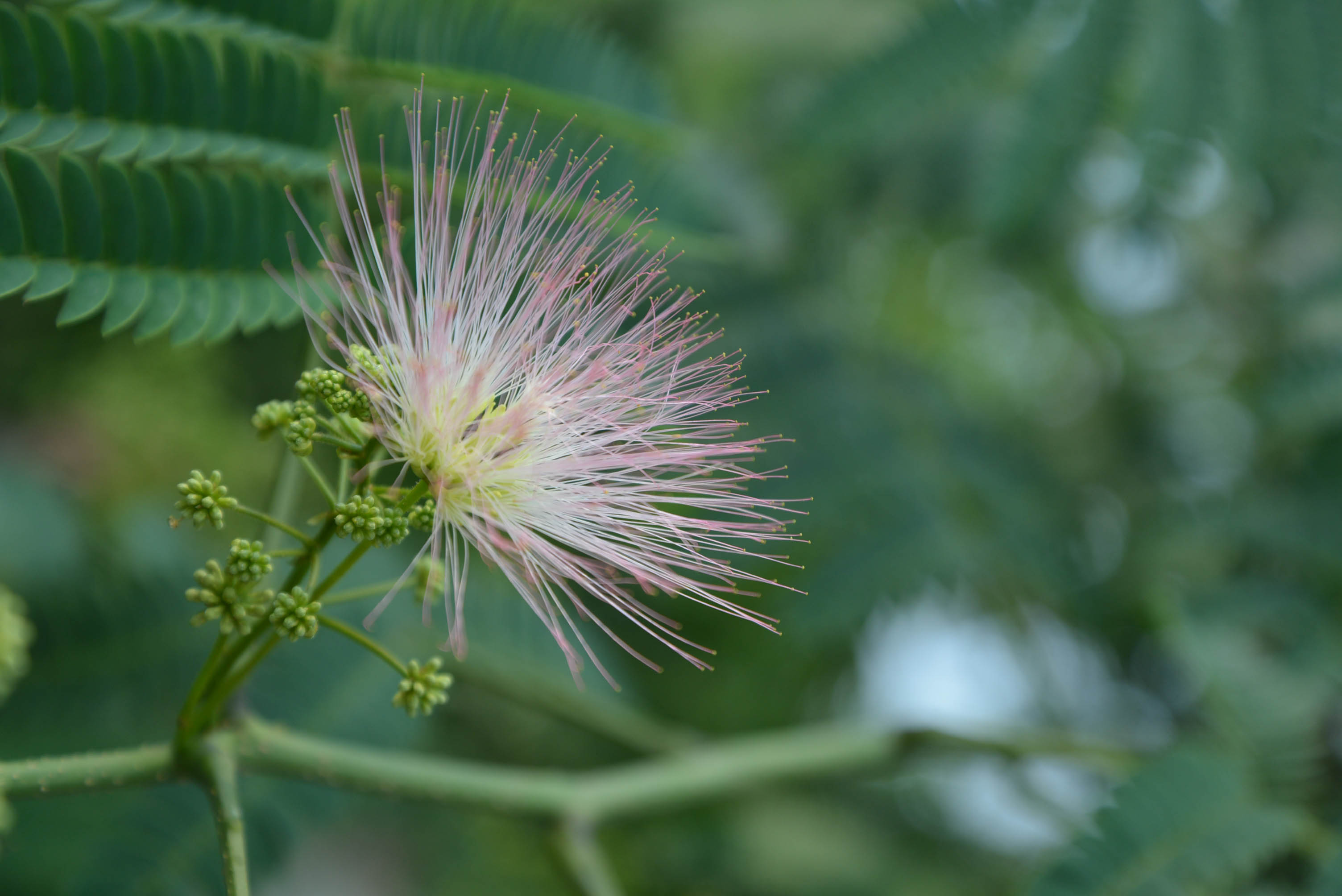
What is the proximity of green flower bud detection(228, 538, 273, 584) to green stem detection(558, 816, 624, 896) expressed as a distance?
3.52 feet

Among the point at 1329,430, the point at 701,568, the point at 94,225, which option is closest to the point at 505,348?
the point at 701,568

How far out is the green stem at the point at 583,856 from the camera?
202cm

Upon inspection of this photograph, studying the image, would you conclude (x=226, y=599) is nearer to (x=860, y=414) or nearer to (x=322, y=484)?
(x=322, y=484)

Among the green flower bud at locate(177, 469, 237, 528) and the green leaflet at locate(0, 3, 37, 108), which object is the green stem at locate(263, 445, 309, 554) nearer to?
the green flower bud at locate(177, 469, 237, 528)

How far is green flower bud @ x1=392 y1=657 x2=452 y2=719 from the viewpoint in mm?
1373

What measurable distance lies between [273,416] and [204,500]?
0.44 ft

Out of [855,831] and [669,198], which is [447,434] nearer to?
[669,198]

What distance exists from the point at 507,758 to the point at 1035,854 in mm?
2023

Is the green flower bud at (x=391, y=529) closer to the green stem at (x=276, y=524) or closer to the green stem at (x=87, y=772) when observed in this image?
the green stem at (x=276, y=524)

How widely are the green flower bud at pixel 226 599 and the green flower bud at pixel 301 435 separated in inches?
6.6

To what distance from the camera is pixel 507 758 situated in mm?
3955

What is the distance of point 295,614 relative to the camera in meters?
1.24

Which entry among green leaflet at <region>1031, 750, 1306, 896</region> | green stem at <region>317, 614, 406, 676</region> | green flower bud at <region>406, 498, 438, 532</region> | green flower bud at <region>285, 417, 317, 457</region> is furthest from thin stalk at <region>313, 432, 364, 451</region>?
green leaflet at <region>1031, 750, 1306, 896</region>

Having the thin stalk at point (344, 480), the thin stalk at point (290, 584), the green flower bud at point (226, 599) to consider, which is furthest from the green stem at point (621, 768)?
the thin stalk at point (344, 480)
